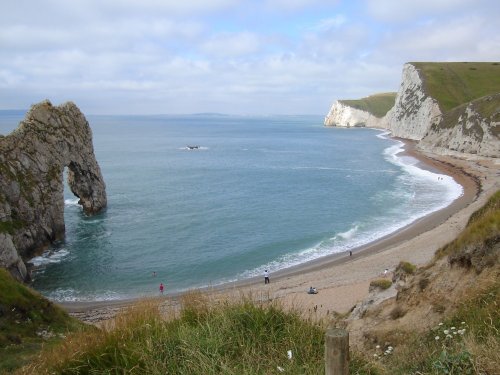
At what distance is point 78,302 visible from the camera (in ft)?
99.3

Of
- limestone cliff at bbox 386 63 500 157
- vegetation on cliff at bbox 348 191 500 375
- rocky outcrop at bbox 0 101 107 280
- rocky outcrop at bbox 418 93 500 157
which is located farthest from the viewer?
limestone cliff at bbox 386 63 500 157

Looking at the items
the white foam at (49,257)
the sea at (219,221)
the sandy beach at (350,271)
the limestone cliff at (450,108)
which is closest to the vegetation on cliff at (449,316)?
the sea at (219,221)

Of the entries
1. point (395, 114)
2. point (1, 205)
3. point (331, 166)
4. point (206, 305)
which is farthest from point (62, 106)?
point (395, 114)

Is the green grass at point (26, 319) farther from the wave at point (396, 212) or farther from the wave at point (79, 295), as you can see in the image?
the wave at point (396, 212)

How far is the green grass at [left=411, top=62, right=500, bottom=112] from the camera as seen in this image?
126m

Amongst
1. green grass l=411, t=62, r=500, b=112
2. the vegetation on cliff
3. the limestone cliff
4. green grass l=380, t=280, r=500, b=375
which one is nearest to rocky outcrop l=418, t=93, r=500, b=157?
the limestone cliff

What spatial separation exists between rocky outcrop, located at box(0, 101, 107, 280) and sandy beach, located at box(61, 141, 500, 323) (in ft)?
35.1

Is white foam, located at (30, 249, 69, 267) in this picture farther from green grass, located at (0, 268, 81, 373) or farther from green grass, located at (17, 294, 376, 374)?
green grass, located at (17, 294, 376, 374)

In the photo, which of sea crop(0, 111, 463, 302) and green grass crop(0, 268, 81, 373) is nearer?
green grass crop(0, 268, 81, 373)

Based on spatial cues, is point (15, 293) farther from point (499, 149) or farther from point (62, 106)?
point (499, 149)

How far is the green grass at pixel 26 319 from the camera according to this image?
17.3 m

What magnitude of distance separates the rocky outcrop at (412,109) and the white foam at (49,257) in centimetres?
10533

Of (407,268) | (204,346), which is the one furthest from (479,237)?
(204,346)

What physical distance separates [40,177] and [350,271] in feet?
97.5
